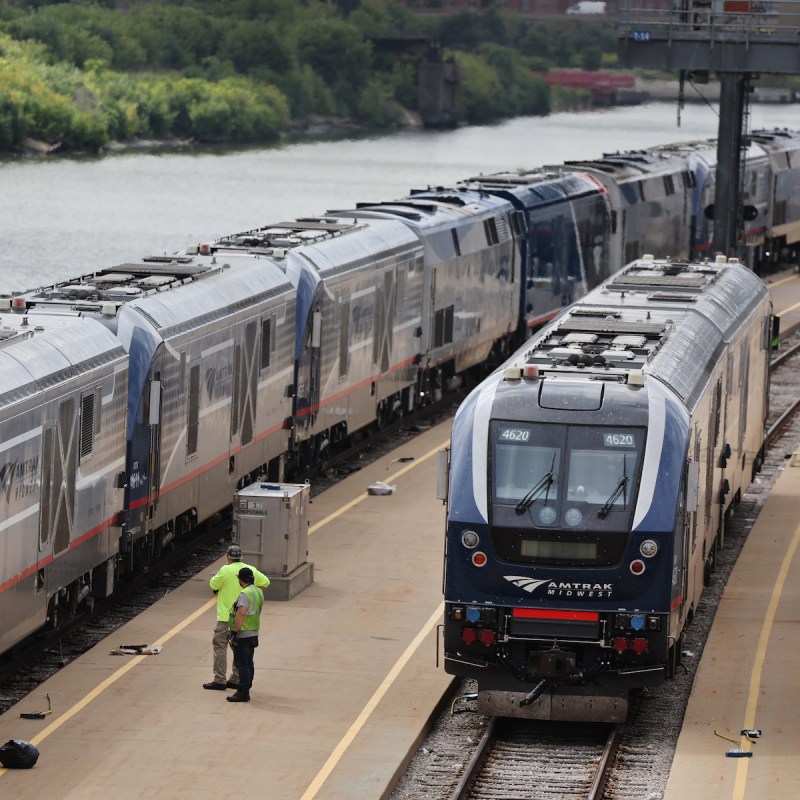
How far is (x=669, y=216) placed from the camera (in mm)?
51750

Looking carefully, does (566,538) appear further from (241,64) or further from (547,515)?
(241,64)

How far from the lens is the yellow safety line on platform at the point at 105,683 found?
1661 cm

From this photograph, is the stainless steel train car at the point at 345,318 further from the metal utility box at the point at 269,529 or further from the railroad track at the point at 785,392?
the railroad track at the point at 785,392

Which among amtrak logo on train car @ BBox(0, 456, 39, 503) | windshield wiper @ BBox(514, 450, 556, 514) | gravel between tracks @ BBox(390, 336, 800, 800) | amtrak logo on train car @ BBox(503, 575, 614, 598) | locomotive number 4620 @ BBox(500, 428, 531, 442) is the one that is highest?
locomotive number 4620 @ BBox(500, 428, 531, 442)

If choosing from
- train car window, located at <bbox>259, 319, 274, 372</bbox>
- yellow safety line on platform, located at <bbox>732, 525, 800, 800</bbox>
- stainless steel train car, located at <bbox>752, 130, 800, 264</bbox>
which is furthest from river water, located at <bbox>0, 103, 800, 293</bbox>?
yellow safety line on platform, located at <bbox>732, 525, 800, 800</bbox>

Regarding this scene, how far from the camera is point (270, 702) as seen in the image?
17594mm

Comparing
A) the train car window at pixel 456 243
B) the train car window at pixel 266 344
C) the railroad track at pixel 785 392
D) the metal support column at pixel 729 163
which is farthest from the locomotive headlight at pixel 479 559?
the metal support column at pixel 729 163

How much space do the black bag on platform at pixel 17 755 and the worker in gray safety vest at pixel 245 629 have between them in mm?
2349

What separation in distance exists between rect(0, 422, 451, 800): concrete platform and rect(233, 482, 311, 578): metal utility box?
48 centimetres

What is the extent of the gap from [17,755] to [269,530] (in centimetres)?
624

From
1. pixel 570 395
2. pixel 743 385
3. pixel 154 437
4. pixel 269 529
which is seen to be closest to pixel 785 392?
pixel 743 385

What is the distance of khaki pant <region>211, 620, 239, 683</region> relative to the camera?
57.8 feet

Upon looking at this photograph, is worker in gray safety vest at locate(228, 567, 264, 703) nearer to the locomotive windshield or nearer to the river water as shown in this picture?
the locomotive windshield

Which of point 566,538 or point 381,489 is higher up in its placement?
point 566,538
